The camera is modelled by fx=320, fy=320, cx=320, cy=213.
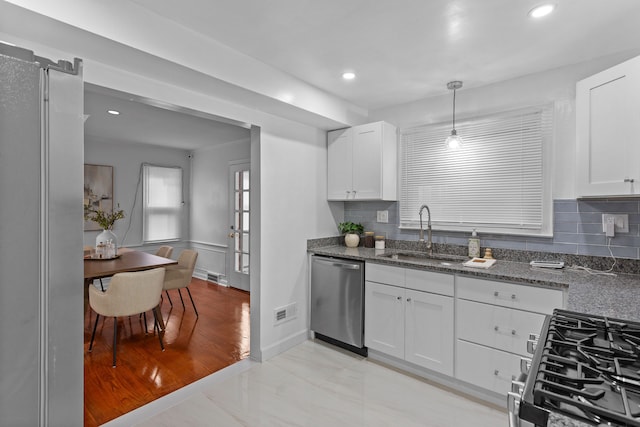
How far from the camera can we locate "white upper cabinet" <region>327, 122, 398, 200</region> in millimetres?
3250

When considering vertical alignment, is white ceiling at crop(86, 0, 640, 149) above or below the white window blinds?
above

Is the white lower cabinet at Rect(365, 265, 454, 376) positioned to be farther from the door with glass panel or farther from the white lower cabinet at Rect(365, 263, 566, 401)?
the door with glass panel

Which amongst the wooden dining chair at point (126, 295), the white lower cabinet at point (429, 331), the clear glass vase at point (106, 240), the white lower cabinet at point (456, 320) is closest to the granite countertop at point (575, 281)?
the white lower cabinet at point (456, 320)

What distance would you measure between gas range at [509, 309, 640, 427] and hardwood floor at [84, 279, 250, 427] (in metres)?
2.48

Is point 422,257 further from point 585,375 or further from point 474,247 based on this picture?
point 585,375

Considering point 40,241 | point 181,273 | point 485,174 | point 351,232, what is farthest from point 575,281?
point 181,273

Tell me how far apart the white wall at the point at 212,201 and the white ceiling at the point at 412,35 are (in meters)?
3.05

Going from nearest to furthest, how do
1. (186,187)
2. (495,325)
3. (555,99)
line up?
1. (495,325)
2. (555,99)
3. (186,187)

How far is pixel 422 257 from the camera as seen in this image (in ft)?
10.4

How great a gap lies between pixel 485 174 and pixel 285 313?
2302mm

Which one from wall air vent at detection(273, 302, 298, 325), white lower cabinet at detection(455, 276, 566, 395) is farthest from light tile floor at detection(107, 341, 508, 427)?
wall air vent at detection(273, 302, 298, 325)

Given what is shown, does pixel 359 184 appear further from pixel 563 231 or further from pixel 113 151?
pixel 113 151

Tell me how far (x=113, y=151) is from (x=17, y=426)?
18.7 feet

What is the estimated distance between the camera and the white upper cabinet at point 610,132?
184cm
